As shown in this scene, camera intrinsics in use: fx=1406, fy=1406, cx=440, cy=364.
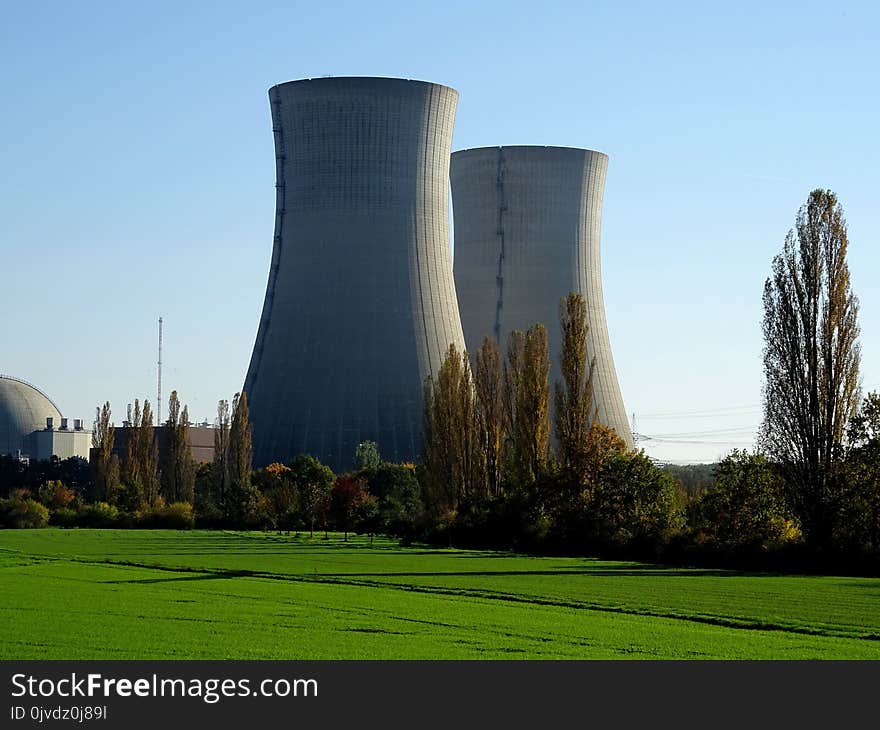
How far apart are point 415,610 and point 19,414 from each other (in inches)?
3024

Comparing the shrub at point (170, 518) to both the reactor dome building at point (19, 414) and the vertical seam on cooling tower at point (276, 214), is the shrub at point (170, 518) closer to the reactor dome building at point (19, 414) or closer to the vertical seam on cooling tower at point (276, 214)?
the vertical seam on cooling tower at point (276, 214)

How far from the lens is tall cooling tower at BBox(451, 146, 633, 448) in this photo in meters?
45.5

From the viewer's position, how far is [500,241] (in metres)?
47.2

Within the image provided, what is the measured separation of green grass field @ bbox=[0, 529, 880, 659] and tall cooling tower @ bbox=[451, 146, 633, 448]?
22929mm

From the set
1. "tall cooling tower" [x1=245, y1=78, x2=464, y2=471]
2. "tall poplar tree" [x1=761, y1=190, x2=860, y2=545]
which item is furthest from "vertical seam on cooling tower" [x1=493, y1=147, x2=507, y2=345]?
"tall poplar tree" [x1=761, y1=190, x2=860, y2=545]

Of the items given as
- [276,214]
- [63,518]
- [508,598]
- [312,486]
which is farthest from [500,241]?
[508,598]

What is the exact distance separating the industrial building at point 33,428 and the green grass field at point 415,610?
201 feet

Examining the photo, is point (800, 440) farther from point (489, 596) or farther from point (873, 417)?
point (489, 596)

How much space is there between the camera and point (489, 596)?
15.8m

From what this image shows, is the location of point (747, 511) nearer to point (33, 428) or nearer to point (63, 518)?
point (63, 518)

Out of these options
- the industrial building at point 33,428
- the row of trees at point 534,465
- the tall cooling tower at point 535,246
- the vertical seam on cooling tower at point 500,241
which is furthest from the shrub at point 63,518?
the industrial building at point 33,428

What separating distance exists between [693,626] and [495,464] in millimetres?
22050

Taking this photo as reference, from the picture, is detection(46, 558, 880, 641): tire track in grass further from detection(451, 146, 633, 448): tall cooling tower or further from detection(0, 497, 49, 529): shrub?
detection(451, 146, 633, 448): tall cooling tower
